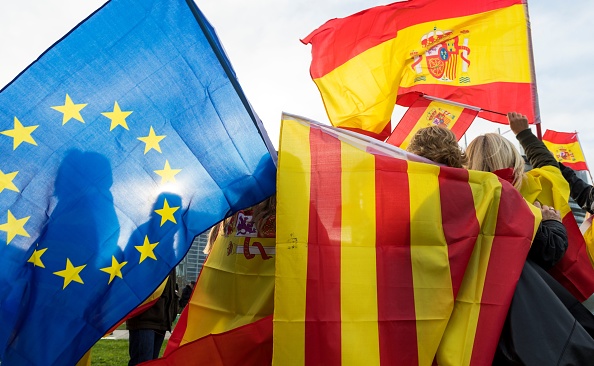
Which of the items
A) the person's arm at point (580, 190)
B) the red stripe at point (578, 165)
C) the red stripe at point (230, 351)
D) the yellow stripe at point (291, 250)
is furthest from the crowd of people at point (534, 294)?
the red stripe at point (578, 165)

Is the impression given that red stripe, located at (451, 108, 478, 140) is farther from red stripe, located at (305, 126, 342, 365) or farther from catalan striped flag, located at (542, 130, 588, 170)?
catalan striped flag, located at (542, 130, 588, 170)

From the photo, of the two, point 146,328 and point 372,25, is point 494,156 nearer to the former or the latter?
point 372,25

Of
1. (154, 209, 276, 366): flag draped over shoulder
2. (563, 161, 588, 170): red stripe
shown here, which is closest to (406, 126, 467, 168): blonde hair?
(154, 209, 276, 366): flag draped over shoulder

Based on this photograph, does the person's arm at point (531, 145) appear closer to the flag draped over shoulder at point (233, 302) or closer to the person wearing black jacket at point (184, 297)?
the flag draped over shoulder at point (233, 302)

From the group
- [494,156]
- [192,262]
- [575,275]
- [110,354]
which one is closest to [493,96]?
[494,156]

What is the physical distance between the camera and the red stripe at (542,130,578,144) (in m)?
11.0

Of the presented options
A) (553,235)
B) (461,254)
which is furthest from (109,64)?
(553,235)

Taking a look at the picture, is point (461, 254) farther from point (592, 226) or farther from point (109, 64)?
point (109, 64)

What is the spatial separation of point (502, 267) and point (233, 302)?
1508 mm

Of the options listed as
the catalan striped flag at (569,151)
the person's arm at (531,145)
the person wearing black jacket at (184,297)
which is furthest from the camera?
the catalan striped flag at (569,151)

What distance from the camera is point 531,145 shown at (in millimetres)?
3934

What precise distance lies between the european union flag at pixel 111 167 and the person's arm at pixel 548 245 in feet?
4.49

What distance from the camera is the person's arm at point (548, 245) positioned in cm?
305

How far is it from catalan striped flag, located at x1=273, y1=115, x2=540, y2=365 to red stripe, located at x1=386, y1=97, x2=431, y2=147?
2.44 m
